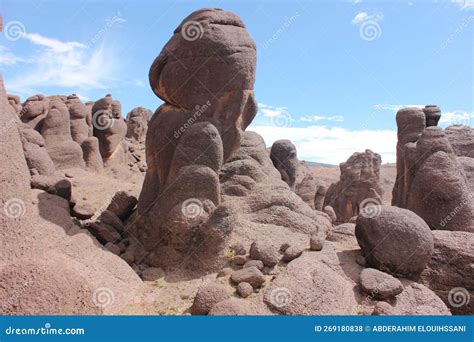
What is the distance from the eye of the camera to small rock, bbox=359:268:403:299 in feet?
17.3

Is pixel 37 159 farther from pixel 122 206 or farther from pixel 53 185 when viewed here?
pixel 122 206

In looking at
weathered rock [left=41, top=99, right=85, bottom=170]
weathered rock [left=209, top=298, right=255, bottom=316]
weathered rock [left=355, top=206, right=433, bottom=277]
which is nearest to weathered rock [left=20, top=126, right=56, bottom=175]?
weathered rock [left=41, top=99, right=85, bottom=170]

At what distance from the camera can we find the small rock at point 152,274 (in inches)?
230

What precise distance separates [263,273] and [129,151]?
53.8ft

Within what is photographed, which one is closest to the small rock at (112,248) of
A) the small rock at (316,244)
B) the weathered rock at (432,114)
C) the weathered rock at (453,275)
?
the small rock at (316,244)

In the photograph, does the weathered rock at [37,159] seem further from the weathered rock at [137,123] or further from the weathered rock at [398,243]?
the weathered rock at [137,123]

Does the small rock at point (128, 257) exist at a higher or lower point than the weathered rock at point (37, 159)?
lower

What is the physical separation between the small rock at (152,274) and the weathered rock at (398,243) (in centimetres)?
314

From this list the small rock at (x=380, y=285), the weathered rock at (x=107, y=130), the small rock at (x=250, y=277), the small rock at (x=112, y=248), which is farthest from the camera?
the weathered rock at (x=107, y=130)

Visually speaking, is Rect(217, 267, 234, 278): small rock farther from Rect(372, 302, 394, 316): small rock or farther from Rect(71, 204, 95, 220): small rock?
Rect(71, 204, 95, 220): small rock

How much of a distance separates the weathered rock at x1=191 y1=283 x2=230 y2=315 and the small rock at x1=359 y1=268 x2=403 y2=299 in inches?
76.3

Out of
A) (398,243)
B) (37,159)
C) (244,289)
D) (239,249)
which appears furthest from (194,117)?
(37,159)

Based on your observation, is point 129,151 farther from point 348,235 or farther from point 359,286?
point 359,286

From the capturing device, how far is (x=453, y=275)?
6367 millimetres
